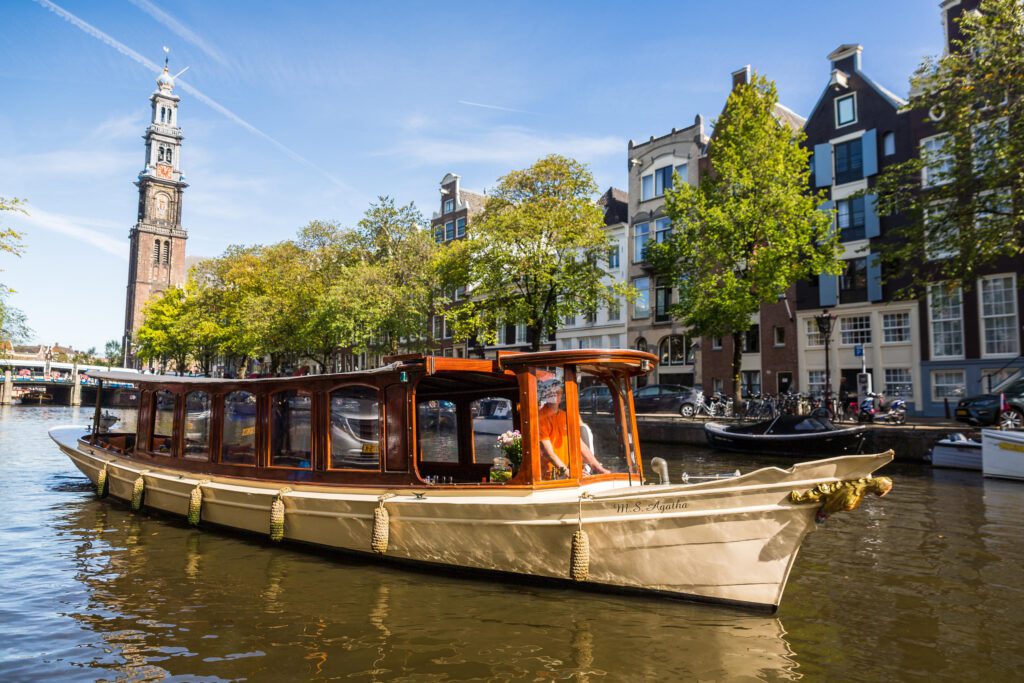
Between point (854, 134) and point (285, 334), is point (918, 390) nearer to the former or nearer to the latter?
point (854, 134)

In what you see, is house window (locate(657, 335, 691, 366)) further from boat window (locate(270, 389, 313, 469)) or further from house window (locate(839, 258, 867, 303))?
boat window (locate(270, 389, 313, 469))

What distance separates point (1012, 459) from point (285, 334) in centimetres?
3525

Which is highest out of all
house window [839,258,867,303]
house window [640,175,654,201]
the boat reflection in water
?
house window [640,175,654,201]

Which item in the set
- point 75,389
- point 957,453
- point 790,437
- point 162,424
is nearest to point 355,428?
point 162,424

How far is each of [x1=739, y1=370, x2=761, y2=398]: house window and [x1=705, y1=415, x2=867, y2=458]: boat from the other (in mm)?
11233

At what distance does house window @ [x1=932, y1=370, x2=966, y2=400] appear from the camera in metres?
27.8

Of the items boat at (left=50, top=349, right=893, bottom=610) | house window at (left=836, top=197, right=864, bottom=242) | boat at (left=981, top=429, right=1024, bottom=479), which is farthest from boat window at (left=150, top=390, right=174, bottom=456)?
house window at (left=836, top=197, right=864, bottom=242)

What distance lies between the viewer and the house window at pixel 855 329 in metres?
30.9

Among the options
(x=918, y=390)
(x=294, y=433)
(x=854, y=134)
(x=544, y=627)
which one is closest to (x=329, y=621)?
(x=544, y=627)

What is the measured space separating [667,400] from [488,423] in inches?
888

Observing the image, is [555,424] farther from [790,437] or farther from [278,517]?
[790,437]

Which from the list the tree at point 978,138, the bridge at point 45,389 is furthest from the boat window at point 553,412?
the bridge at point 45,389

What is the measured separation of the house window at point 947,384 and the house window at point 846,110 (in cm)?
1254

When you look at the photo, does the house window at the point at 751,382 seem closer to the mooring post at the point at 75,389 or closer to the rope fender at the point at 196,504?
the rope fender at the point at 196,504
